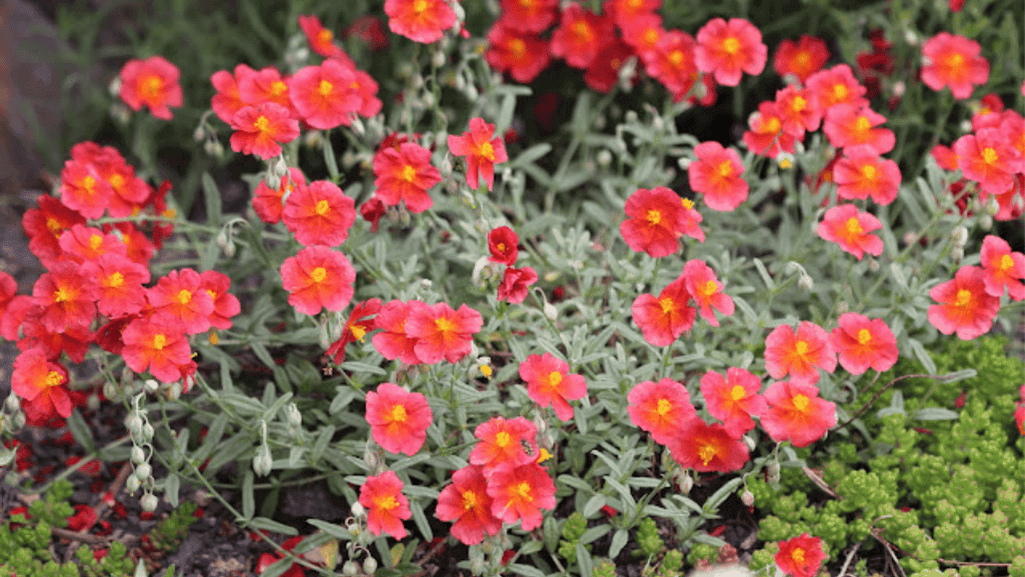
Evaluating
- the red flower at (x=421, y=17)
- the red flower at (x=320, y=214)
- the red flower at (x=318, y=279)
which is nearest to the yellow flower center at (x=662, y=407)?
the red flower at (x=318, y=279)

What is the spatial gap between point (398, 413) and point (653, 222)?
1.03m

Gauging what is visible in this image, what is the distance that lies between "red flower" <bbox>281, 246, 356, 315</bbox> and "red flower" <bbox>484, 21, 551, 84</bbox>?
6.90 feet

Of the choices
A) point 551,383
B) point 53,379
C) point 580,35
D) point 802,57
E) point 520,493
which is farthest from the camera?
point 580,35

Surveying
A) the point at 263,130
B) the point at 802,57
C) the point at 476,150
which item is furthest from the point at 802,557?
the point at 802,57

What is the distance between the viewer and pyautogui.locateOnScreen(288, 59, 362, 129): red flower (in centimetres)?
322

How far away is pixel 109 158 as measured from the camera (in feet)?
11.7

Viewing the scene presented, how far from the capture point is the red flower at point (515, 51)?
464cm

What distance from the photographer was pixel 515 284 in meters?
2.87

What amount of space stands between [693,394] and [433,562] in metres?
1.12

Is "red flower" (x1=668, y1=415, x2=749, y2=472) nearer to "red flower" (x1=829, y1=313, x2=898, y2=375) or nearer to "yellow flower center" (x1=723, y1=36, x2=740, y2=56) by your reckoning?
"red flower" (x1=829, y1=313, x2=898, y2=375)

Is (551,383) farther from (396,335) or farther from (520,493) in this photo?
(396,335)

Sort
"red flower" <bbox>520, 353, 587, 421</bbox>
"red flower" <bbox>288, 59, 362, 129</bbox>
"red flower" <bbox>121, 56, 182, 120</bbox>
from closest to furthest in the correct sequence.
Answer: "red flower" <bbox>520, 353, 587, 421</bbox> → "red flower" <bbox>288, 59, 362, 129</bbox> → "red flower" <bbox>121, 56, 182, 120</bbox>

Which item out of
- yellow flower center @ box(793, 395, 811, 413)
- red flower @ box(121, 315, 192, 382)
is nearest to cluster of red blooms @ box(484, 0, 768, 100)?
yellow flower center @ box(793, 395, 811, 413)

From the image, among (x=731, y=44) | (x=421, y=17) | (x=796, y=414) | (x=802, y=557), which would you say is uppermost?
(x=421, y=17)
